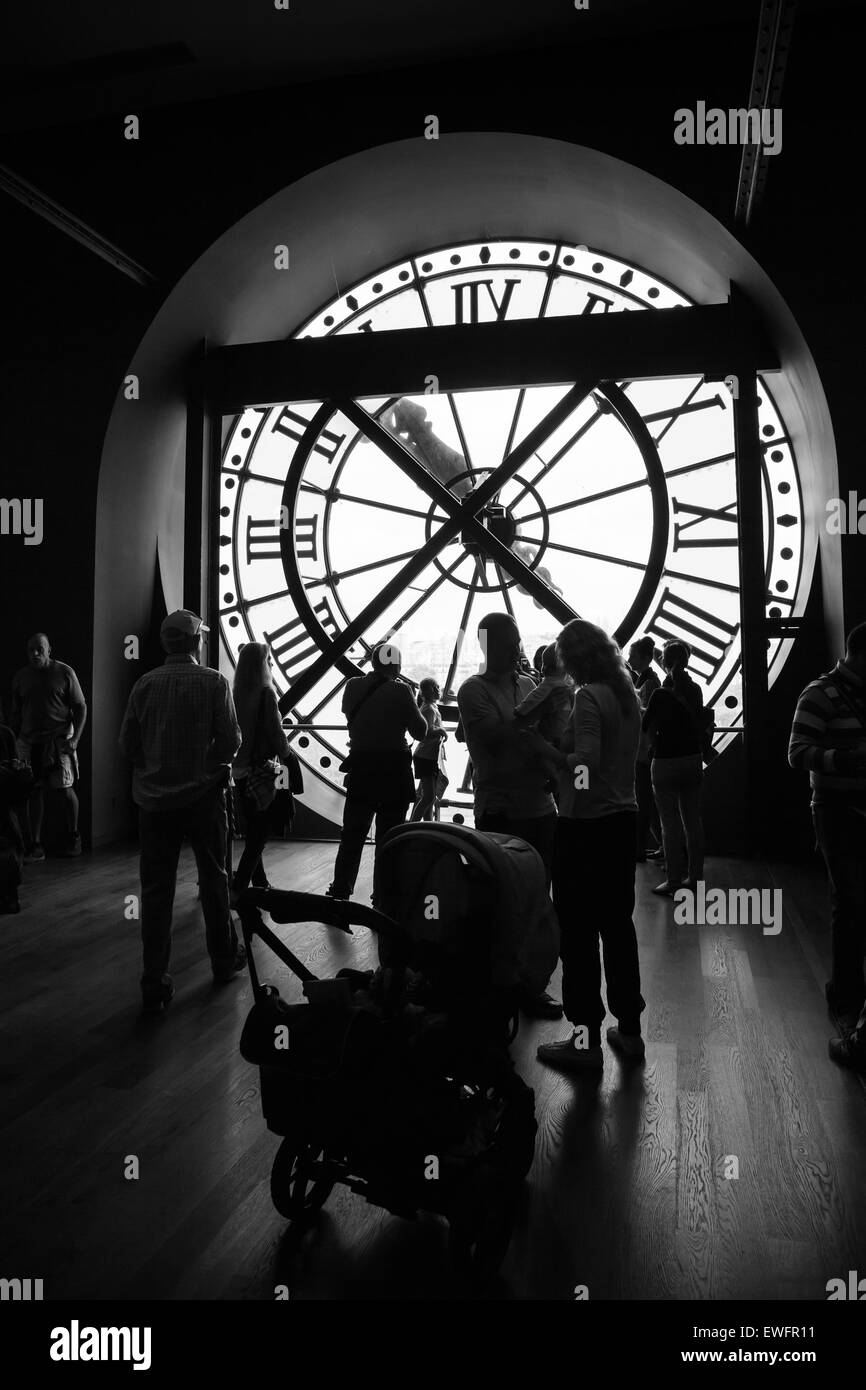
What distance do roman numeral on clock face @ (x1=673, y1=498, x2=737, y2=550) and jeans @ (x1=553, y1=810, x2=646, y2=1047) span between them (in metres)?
3.55

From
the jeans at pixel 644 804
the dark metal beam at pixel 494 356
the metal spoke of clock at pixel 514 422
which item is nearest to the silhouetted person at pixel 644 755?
the jeans at pixel 644 804

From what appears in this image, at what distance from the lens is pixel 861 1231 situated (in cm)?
165

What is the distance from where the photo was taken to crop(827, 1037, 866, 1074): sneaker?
7.65ft

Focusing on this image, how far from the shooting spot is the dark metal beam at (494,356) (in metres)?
5.09

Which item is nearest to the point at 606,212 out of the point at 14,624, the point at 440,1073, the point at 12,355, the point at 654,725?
the point at 654,725

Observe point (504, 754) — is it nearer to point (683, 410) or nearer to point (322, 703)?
point (322, 703)

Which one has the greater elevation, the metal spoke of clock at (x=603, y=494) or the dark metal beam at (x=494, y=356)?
the dark metal beam at (x=494, y=356)

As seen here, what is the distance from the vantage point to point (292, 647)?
615cm

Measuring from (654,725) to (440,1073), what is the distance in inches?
111

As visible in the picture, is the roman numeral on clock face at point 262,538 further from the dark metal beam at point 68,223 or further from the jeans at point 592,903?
the jeans at point 592,903

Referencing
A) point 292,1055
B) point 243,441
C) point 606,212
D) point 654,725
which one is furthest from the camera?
point 243,441

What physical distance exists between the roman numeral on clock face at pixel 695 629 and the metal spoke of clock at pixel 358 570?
1.61 m

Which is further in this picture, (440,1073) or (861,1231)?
(861,1231)

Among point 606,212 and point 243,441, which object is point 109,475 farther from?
point 606,212
